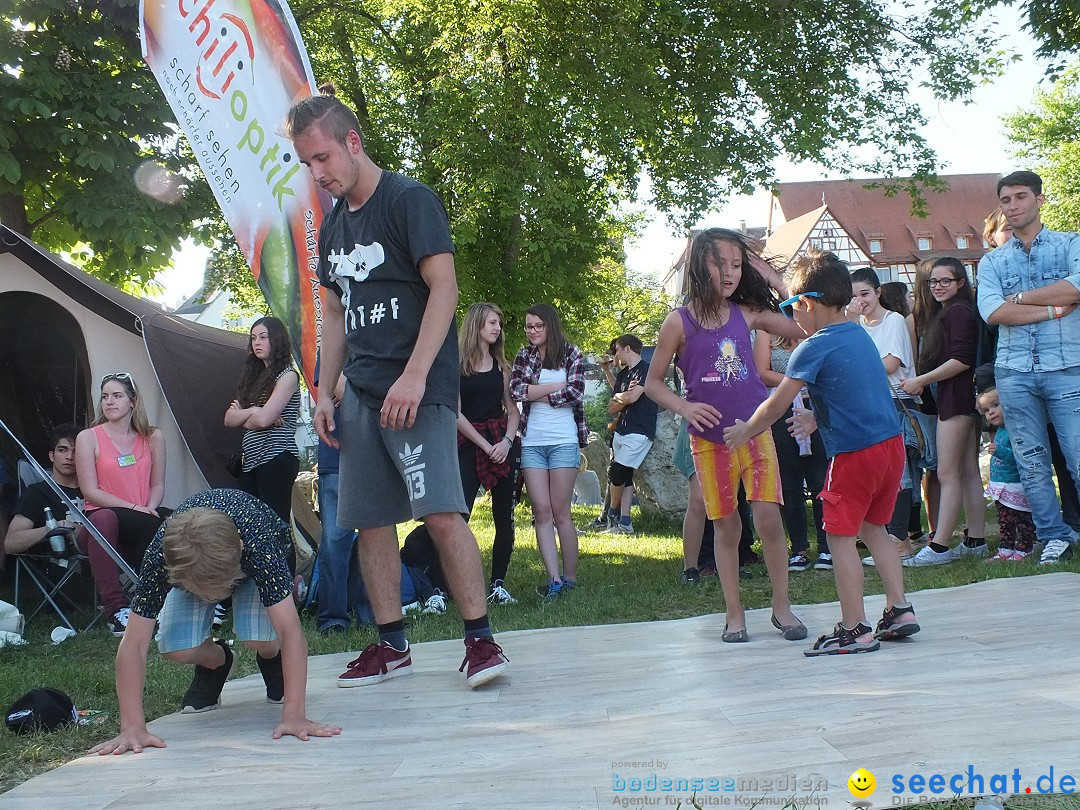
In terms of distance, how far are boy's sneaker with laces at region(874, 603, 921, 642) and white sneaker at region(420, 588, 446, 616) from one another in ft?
8.70

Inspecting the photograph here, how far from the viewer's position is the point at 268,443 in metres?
6.20

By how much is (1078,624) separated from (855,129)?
45.3 ft

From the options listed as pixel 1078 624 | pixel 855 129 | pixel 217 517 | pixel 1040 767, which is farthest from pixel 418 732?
pixel 855 129

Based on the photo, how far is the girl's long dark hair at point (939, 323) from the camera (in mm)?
6949

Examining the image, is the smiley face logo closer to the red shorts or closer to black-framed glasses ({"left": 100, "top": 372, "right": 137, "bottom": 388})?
the red shorts

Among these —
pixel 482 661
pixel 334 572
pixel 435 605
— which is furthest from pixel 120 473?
pixel 482 661

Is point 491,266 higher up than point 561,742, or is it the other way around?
point 491,266

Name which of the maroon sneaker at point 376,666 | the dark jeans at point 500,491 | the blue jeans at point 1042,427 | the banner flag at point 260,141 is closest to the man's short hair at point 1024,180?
the blue jeans at point 1042,427

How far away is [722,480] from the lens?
4.45 metres

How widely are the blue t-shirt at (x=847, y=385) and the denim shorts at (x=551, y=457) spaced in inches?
102

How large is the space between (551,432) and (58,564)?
3159 millimetres

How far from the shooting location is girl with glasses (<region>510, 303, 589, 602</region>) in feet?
21.5

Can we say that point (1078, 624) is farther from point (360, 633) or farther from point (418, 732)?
→ point (360, 633)

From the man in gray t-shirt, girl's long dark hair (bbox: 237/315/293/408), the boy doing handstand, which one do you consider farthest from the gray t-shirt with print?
girl's long dark hair (bbox: 237/315/293/408)
